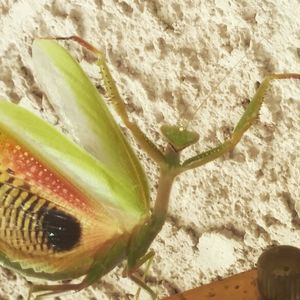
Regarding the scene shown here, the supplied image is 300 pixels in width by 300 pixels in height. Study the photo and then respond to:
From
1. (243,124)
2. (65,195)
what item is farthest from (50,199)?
(243,124)

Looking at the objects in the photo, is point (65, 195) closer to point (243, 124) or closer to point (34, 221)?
point (34, 221)

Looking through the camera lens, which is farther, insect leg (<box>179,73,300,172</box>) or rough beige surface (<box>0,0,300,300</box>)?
rough beige surface (<box>0,0,300,300</box>)

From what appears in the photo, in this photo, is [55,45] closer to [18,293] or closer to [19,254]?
[19,254]

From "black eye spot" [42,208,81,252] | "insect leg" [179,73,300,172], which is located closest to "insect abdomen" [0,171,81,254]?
"black eye spot" [42,208,81,252]

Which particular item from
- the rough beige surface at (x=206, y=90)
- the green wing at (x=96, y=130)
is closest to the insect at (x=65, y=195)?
the green wing at (x=96, y=130)

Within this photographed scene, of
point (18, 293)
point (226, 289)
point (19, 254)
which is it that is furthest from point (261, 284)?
point (18, 293)

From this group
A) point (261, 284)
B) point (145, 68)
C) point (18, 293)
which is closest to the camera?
point (261, 284)

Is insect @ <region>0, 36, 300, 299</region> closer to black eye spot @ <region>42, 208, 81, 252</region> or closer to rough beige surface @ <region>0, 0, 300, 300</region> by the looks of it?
black eye spot @ <region>42, 208, 81, 252</region>
